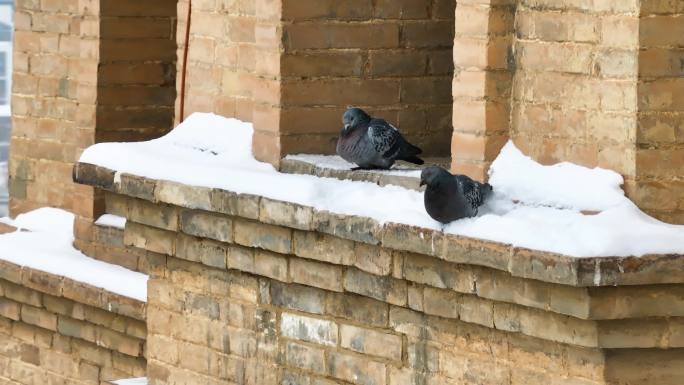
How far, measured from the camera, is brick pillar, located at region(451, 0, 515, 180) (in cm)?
816

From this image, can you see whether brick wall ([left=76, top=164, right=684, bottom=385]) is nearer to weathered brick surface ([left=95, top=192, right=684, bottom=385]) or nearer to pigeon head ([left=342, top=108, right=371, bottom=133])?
weathered brick surface ([left=95, top=192, right=684, bottom=385])

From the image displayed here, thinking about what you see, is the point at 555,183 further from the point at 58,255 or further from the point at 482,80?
the point at 58,255

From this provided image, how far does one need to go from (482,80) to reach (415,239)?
70 cm

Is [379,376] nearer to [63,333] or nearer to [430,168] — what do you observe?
[430,168]

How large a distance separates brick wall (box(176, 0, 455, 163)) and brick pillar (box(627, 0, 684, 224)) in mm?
2010

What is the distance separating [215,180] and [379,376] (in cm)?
125

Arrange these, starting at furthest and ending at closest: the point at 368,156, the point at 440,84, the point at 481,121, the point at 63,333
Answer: the point at 63,333 < the point at 440,84 < the point at 368,156 < the point at 481,121

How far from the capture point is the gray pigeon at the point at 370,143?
880 centimetres

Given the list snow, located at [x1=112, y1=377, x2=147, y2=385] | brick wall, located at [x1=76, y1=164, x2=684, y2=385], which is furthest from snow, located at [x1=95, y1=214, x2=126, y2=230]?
brick wall, located at [x1=76, y1=164, x2=684, y2=385]

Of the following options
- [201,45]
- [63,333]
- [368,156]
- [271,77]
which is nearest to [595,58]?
[368,156]

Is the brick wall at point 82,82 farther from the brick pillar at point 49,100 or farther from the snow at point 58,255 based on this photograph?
the snow at point 58,255

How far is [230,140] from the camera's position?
32.0 ft

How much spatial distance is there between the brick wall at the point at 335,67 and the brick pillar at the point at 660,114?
201 centimetres

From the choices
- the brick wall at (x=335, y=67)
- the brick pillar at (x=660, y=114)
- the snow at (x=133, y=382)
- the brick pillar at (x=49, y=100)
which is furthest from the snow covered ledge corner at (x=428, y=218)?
the brick pillar at (x=49, y=100)
